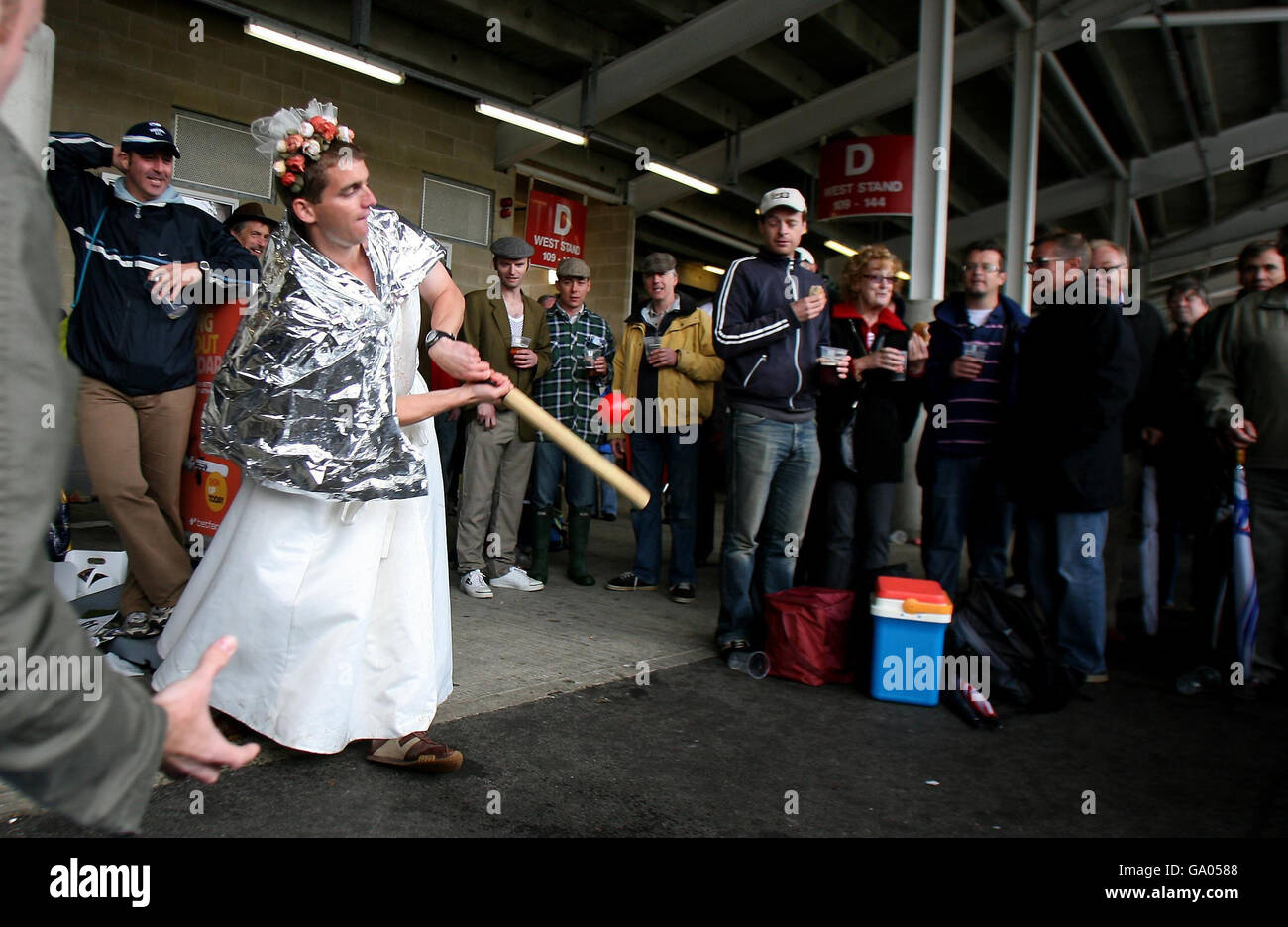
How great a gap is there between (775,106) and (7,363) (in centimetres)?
1580

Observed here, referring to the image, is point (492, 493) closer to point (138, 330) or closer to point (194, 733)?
point (138, 330)

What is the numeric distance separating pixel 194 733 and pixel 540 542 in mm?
5147

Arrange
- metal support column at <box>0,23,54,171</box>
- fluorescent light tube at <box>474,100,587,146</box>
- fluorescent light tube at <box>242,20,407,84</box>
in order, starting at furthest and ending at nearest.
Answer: fluorescent light tube at <box>474,100,587,146</box>, fluorescent light tube at <box>242,20,407,84</box>, metal support column at <box>0,23,54,171</box>

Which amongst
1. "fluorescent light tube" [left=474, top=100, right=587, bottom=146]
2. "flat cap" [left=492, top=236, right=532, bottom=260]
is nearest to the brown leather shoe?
"flat cap" [left=492, top=236, right=532, bottom=260]

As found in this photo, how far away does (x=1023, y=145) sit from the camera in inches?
496

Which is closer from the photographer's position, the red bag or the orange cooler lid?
the orange cooler lid

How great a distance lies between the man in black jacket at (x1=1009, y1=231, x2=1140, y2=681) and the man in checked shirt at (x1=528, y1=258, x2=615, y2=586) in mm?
2746

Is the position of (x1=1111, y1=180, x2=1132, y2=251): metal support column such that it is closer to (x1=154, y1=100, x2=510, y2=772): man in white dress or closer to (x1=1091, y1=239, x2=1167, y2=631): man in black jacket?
(x1=1091, y1=239, x2=1167, y2=631): man in black jacket

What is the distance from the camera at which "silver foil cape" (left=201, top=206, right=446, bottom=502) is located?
284 cm

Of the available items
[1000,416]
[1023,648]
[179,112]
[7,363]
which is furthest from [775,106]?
[7,363]

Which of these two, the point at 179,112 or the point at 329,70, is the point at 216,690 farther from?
A: the point at 329,70

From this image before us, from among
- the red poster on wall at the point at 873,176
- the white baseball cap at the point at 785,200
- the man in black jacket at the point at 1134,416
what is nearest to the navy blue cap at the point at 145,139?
the white baseball cap at the point at 785,200

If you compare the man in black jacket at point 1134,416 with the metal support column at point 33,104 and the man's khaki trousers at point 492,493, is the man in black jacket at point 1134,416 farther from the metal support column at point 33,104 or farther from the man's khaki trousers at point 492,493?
the metal support column at point 33,104
